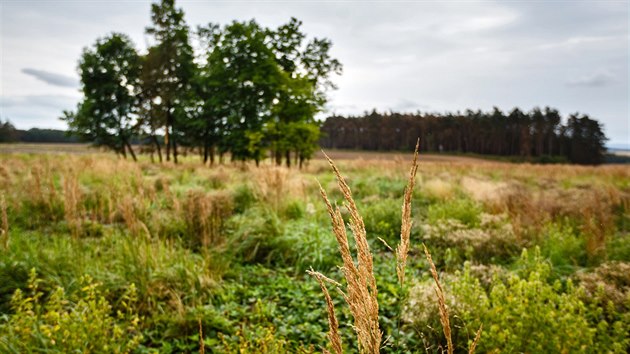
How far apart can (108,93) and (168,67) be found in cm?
629

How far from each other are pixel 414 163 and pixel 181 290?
10.4 feet

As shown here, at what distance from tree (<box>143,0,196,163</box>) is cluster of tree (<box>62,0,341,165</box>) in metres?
0.07

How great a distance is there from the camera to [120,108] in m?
29.0

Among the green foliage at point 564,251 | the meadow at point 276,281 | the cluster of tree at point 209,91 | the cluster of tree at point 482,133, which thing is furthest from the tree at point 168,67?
the cluster of tree at point 482,133

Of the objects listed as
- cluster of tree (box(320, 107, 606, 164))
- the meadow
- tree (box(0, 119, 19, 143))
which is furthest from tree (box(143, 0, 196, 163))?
tree (box(0, 119, 19, 143))

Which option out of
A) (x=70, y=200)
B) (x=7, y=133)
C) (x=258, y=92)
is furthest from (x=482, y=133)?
(x=7, y=133)

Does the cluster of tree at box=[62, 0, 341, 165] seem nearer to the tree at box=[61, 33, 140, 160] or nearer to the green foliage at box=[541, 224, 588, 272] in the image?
the tree at box=[61, 33, 140, 160]

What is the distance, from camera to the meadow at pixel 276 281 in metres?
2.38

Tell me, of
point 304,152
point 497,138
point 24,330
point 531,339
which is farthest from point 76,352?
point 497,138

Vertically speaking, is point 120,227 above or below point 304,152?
below

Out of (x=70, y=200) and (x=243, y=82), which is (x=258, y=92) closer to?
(x=243, y=82)

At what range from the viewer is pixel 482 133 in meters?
65.8

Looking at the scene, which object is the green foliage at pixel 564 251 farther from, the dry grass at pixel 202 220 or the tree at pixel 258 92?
the tree at pixel 258 92

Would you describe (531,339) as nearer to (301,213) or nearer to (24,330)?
(24,330)
